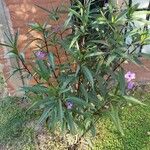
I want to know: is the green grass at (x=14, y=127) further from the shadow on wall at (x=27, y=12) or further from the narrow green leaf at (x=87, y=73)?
the narrow green leaf at (x=87, y=73)

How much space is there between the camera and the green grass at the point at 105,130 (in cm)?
347

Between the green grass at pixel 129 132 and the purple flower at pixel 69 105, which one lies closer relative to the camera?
the purple flower at pixel 69 105

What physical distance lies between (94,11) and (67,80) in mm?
605

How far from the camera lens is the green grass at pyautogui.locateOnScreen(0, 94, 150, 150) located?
347 centimetres

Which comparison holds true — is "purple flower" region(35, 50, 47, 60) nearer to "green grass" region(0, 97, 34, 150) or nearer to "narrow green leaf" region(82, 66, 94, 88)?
"narrow green leaf" region(82, 66, 94, 88)

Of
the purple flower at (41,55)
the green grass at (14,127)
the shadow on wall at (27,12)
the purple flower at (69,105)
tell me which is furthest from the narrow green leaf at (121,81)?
the green grass at (14,127)

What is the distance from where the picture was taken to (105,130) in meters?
3.59

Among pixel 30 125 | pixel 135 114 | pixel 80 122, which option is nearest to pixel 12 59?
pixel 30 125

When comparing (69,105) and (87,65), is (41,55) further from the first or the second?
(69,105)

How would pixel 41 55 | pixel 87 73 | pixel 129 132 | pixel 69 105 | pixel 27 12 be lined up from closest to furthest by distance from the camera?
pixel 87 73
pixel 69 105
pixel 41 55
pixel 27 12
pixel 129 132

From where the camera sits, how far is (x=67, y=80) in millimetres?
2676

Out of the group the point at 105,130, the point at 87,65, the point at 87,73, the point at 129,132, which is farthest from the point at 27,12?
the point at 129,132

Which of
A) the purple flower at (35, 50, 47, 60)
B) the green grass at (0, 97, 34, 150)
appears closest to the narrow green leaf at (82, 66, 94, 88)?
the purple flower at (35, 50, 47, 60)

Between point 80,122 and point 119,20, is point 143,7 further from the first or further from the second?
point 80,122
